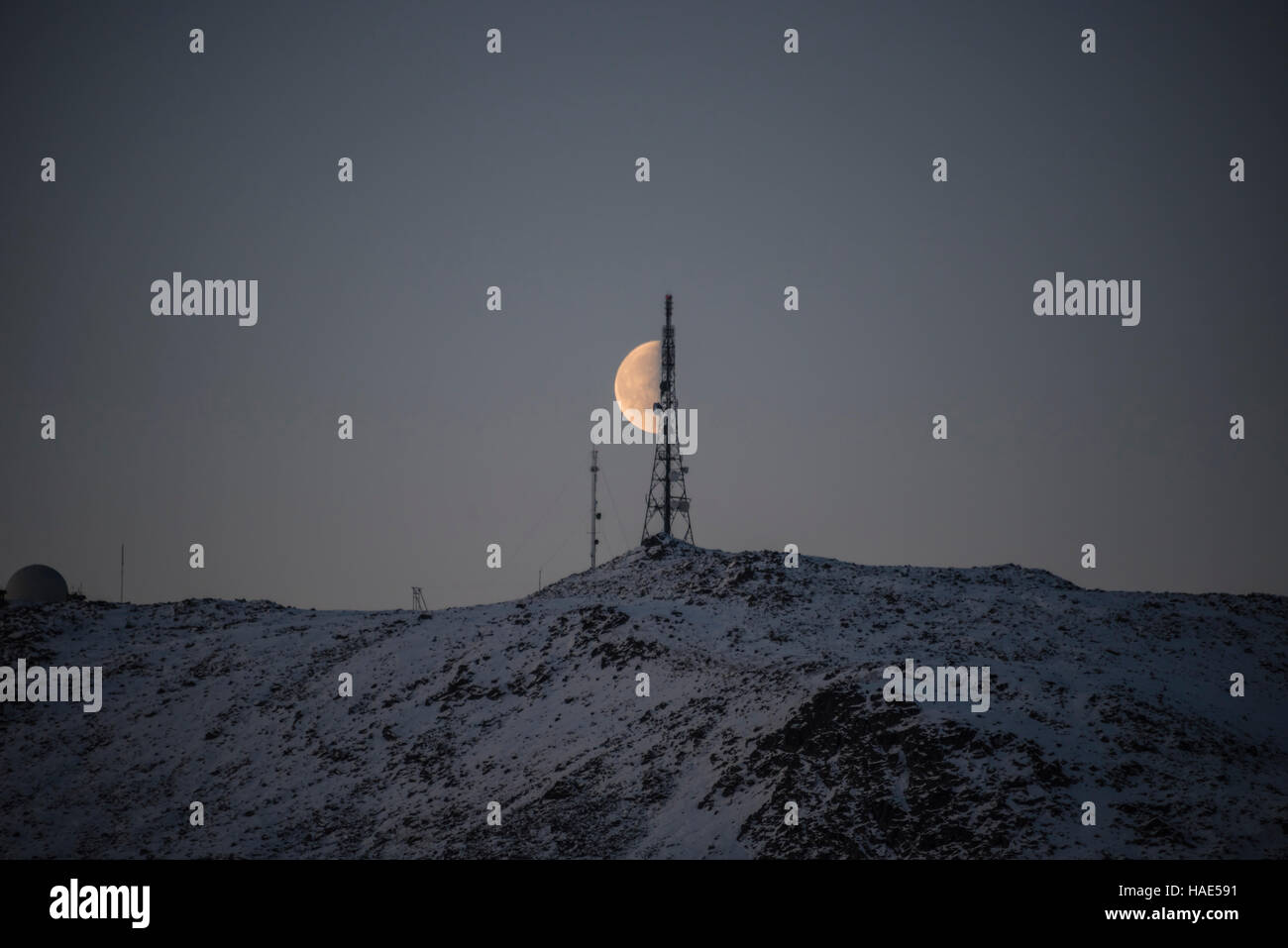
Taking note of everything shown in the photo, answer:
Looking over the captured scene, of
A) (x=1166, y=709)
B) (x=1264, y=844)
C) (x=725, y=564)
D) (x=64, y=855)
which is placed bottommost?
(x=64, y=855)

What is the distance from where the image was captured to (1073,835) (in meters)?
33.4

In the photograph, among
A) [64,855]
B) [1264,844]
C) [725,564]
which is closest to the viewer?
[1264,844]

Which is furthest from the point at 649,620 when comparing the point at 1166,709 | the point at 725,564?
the point at 1166,709

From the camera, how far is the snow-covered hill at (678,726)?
119 ft

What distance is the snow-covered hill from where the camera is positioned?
3634cm

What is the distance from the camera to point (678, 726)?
150 ft

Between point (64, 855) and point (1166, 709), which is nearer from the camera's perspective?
point (1166, 709)
